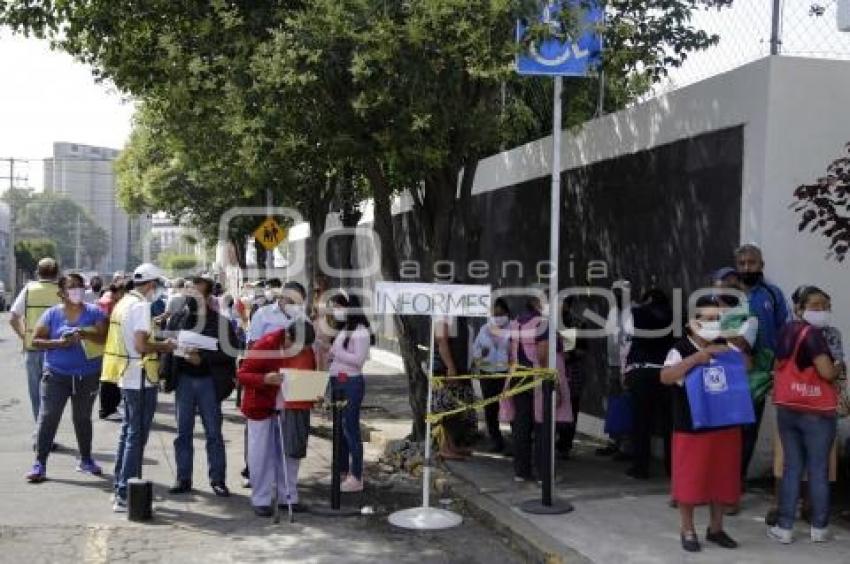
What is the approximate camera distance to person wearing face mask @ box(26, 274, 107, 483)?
8.62 meters

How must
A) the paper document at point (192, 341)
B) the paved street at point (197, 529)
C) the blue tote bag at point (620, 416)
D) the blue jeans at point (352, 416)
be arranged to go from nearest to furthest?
the paved street at point (197, 529), the paper document at point (192, 341), the blue jeans at point (352, 416), the blue tote bag at point (620, 416)

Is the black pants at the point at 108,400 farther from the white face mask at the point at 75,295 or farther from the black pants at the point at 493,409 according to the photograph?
the black pants at the point at 493,409

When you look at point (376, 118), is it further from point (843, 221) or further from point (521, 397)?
point (843, 221)

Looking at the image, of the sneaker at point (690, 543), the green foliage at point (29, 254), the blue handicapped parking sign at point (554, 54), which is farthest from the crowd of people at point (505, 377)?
the green foliage at point (29, 254)

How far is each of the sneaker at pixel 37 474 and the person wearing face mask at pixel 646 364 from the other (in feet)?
17.4

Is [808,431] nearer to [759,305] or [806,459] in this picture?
[806,459]

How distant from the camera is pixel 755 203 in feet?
26.6

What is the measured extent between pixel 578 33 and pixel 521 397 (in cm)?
318

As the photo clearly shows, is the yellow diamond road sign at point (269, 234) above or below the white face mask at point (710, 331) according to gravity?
above

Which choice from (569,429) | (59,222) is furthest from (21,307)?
(59,222)

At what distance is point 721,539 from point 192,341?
14.4 feet

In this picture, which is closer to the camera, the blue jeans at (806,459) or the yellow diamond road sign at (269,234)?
the blue jeans at (806,459)

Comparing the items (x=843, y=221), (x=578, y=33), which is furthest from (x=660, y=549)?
(x=578, y=33)

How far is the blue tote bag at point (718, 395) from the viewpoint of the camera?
20.1ft
